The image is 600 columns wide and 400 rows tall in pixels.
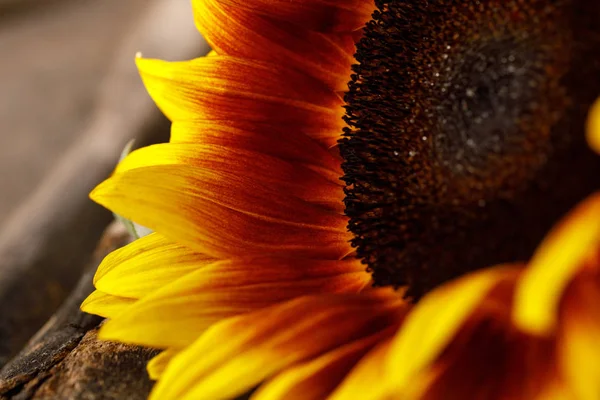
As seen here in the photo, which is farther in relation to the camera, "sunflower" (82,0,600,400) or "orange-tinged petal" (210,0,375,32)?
"orange-tinged petal" (210,0,375,32)

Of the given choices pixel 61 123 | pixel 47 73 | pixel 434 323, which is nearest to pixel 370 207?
pixel 434 323

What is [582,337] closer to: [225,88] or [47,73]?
[225,88]

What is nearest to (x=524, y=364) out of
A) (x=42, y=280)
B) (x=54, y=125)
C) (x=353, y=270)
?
(x=353, y=270)

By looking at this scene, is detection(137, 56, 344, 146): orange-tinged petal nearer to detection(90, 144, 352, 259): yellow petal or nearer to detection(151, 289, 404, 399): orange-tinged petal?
detection(90, 144, 352, 259): yellow petal

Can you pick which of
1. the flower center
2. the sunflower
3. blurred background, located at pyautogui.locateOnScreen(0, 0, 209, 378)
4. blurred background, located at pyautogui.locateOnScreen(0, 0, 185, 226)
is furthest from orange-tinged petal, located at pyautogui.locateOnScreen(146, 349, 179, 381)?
blurred background, located at pyautogui.locateOnScreen(0, 0, 185, 226)

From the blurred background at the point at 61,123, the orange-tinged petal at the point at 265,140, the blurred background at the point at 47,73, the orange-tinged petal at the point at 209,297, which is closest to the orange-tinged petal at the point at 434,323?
the orange-tinged petal at the point at 209,297

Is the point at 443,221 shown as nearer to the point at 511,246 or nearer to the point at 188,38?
the point at 511,246

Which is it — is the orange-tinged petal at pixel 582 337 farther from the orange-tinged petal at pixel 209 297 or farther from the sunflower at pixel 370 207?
the orange-tinged petal at pixel 209 297
